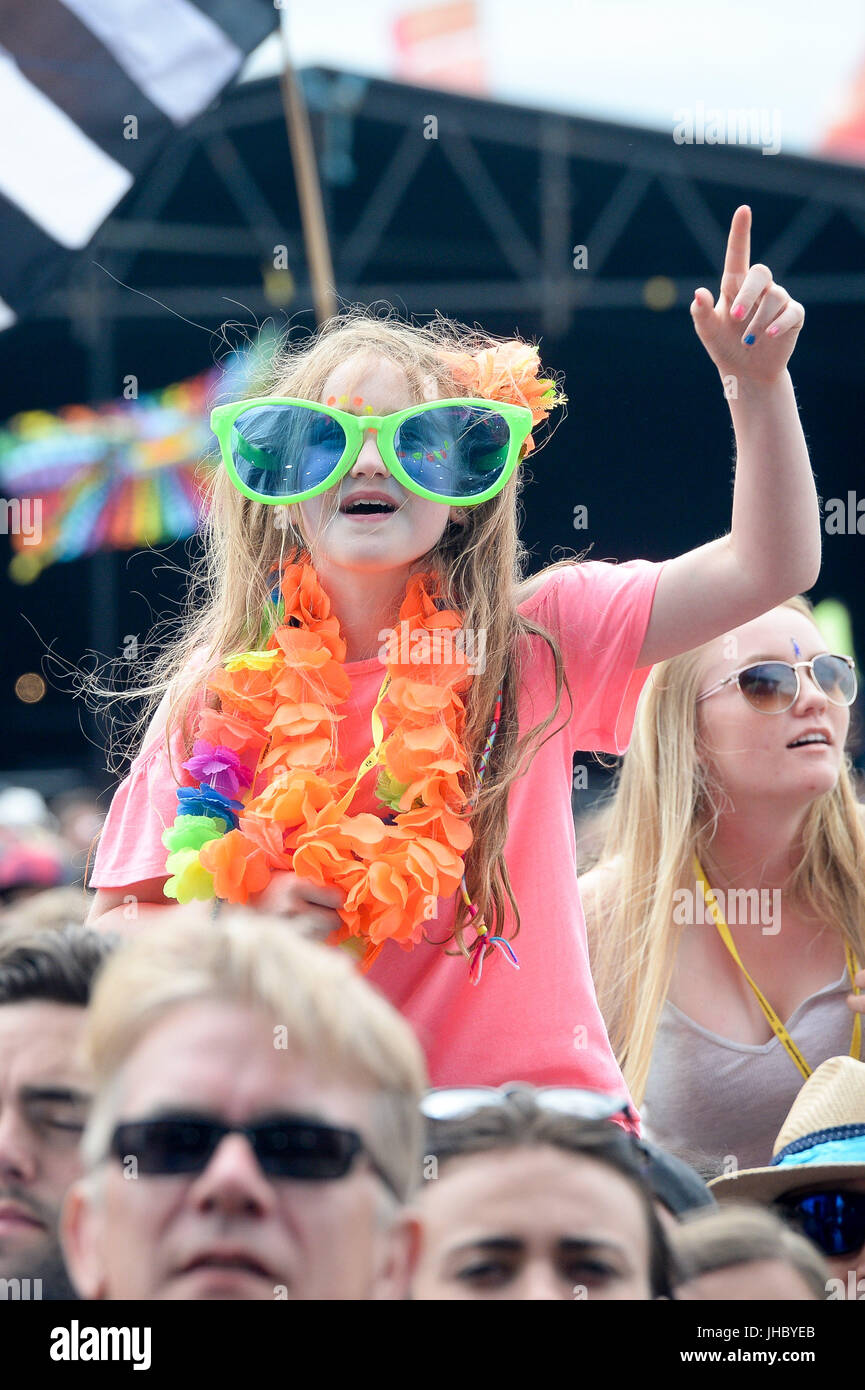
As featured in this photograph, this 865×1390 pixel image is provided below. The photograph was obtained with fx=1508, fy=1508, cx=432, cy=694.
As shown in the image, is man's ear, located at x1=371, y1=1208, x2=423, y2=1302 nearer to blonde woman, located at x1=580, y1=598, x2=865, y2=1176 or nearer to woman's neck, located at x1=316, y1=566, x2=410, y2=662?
woman's neck, located at x1=316, y1=566, x2=410, y2=662

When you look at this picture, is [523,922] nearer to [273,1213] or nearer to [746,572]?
[746,572]

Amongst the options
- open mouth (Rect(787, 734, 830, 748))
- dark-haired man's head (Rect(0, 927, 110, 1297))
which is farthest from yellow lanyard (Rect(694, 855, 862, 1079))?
dark-haired man's head (Rect(0, 927, 110, 1297))

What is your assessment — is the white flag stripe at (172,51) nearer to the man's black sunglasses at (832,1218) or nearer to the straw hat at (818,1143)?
the straw hat at (818,1143)

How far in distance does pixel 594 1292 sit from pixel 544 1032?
2.07 feet

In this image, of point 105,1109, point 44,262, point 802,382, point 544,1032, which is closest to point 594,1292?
point 105,1109

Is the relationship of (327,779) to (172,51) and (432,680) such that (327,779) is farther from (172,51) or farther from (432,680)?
(172,51)

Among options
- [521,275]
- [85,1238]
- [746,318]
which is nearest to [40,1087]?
[85,1238]

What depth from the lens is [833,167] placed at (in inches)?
291

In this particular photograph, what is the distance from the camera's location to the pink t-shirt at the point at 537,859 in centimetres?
176

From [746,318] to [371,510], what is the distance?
498mm

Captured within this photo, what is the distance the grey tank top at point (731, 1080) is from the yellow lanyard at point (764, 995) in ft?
0.03

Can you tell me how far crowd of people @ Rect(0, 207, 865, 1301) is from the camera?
106 centimetres

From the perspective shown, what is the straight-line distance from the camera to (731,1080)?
7.70 feet

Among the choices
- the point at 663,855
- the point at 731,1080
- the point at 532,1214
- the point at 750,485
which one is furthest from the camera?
the point at 663,855
